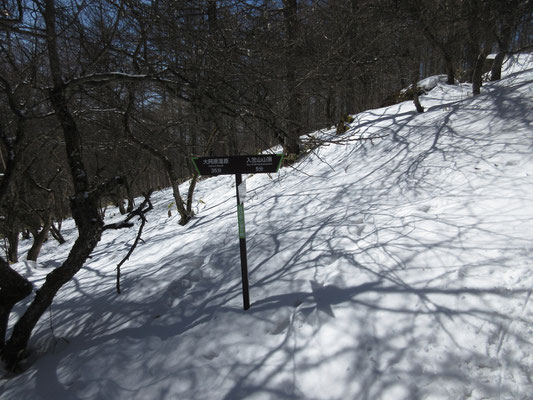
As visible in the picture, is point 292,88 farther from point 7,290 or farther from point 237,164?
point 7,290

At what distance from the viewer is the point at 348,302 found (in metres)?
2.54

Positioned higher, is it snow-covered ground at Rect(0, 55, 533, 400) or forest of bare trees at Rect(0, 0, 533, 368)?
forest of bare trees at Rect(0, 0, 533, 368)

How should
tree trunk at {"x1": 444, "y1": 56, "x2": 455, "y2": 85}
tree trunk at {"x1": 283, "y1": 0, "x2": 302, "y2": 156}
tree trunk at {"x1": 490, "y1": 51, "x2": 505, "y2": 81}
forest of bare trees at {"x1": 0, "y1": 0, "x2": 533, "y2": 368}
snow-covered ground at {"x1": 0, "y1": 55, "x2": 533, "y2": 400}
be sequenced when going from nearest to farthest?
snow-covered ground at {"x1": 0, "y1": 55, "x2": 533, "y2": 400} → forest of bare trees at {"x1": 0, "y1": 0, "x2": 533, "y2": 368} → tree trunk at {"x1": 283, "y1": 0, "x2": 302, "y2": 156} → tree trunk at {"x1": 490, "y1": 51, "x2": 505, "y2": 81} → tree trunk at {"x1": 444, "y1": 56, "x2": 455, "y2": 85}

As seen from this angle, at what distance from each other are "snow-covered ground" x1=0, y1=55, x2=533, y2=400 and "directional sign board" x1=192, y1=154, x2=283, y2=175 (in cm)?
56

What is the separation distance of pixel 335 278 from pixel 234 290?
121cm

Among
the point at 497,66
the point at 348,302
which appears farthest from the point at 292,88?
the point at 497,66

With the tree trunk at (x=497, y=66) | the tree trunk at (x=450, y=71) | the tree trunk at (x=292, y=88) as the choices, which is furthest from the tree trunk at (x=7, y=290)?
the tree trunk at (x=450, y=71)

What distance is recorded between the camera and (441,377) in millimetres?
1800

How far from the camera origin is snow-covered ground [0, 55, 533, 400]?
6.40 ft

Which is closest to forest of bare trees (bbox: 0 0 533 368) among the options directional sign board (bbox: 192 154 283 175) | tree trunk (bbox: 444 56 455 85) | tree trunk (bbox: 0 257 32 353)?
tree trunk (bbox: 0 257 32 353)

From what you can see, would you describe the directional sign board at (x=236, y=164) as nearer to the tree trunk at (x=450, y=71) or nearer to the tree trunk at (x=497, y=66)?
the tree trunk at (x=497, y=66)

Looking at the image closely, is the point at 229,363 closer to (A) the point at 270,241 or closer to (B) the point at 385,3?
(A) the point at 270,241

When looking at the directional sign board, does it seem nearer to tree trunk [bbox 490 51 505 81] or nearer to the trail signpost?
the trail signpost

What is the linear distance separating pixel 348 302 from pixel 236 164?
1.66 meters
